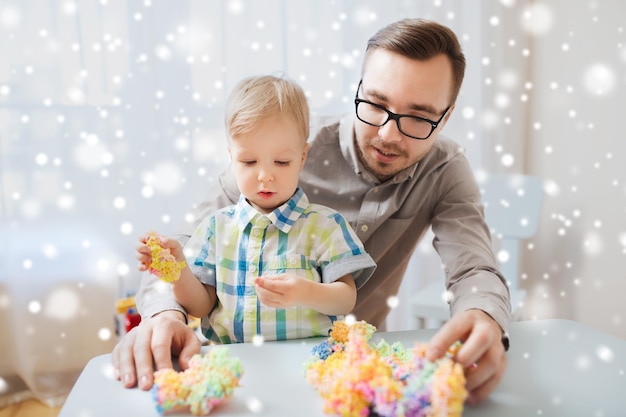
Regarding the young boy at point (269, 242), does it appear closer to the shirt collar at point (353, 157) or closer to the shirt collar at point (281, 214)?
the shirt collar at point (281, 214)

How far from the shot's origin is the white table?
791 millimetres

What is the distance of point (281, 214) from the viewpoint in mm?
1040

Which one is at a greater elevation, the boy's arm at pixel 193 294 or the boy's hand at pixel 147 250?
the boy's hand at pixel 147 250

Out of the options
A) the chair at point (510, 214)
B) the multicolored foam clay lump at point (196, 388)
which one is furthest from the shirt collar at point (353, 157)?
the chair at point (510, 214)

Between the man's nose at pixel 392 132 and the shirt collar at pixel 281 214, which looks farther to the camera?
the man's nose at pixel 392 132

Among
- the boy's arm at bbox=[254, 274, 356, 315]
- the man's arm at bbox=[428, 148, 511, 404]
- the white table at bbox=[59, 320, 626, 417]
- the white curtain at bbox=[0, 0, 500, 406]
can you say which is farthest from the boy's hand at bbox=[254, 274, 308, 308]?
the white curtain at bbox=[0, 0, 500, 406]

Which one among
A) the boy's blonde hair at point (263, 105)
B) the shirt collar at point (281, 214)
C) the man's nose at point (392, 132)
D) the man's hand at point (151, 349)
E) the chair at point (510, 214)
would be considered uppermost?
the boy's blonde hair at point (263, 105)

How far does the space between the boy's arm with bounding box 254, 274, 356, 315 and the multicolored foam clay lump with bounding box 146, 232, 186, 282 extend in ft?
0.57

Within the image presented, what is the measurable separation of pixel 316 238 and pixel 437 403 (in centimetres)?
41

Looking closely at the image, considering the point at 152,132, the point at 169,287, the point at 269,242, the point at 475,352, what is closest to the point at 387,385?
the point at 475,352

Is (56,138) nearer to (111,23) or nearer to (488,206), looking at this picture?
(111,23)

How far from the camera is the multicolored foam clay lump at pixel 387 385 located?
2.37ft

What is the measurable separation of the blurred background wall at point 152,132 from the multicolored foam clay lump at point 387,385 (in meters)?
1.63

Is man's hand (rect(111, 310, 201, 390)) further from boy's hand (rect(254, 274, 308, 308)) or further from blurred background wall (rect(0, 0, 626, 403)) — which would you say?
blurred background wall (rect(0, 0, 626, 403))
